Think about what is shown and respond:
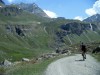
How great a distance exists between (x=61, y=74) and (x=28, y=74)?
4204 millimetres

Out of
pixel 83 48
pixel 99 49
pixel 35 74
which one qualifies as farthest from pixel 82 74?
pixel 99 49

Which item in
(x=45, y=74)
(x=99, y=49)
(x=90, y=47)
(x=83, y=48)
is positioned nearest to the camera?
(x=45, y=74)

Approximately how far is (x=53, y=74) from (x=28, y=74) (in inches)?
129

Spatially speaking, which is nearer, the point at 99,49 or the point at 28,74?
the point at 28,74

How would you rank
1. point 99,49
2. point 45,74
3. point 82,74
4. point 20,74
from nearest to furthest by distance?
point 82,74 → point 45,74 → point 20,74 → point 99,49

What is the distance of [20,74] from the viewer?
28.7 metres

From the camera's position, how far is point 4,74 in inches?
1181

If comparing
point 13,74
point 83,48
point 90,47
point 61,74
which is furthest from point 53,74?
point 90,47

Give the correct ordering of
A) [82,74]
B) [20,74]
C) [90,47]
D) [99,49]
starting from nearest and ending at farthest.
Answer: [82,74], [20,74], [99,49], [90,47]

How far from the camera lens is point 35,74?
27.5 metres

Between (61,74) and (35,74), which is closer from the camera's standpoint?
(61,74)

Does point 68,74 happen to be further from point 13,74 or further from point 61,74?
point 13,74

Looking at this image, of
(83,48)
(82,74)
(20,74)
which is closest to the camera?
(82,74)

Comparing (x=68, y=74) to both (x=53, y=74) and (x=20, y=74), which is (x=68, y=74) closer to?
(x=53, y=74)
